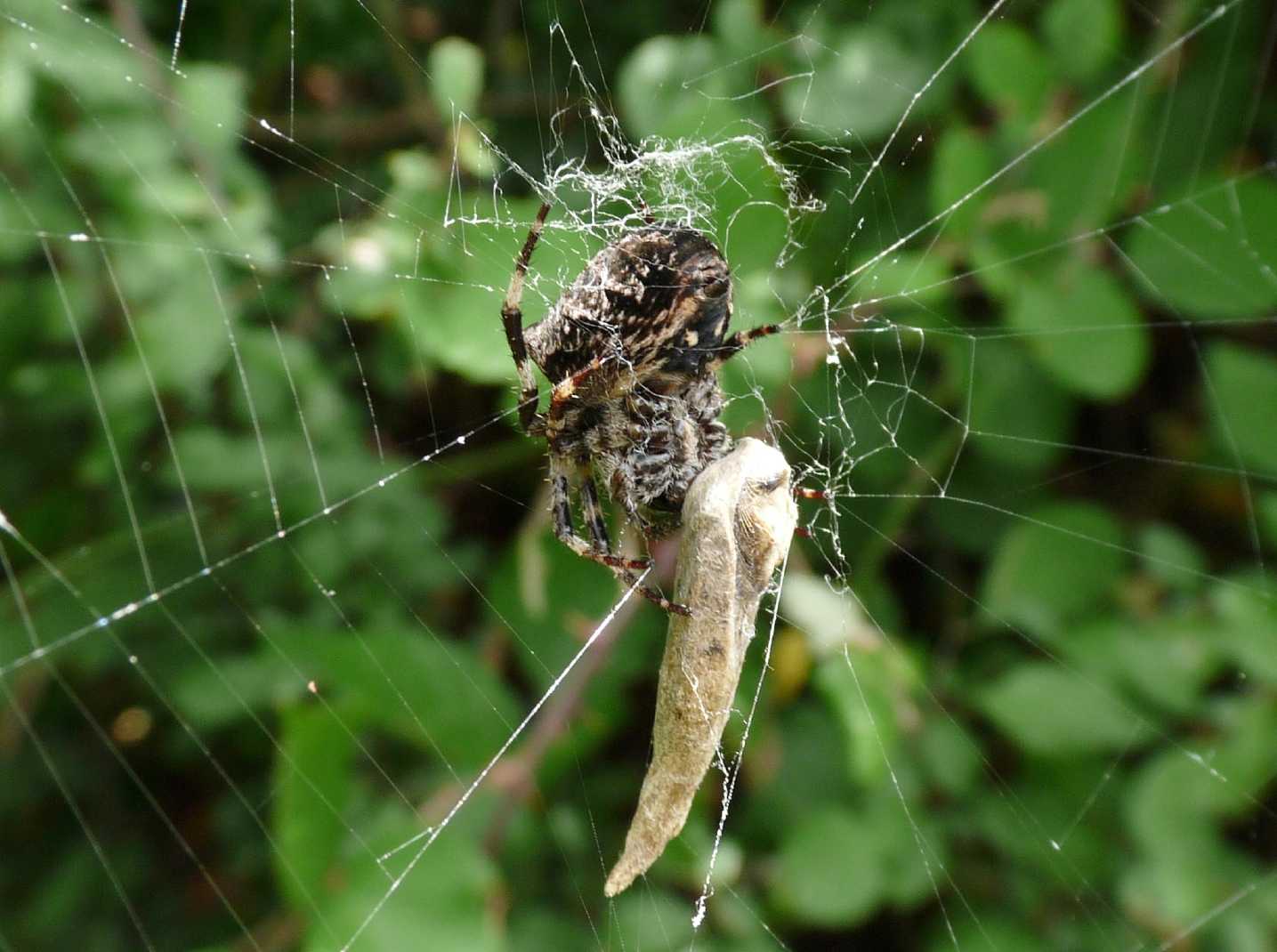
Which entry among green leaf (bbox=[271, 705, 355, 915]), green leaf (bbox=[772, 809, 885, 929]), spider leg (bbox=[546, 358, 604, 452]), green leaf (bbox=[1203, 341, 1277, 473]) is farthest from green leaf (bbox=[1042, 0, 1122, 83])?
green leaf (bbox=[271, 705, 355, 915])

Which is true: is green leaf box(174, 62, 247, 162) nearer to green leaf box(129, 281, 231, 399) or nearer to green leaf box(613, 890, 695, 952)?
green leaf box(129, 281, 231, 399)

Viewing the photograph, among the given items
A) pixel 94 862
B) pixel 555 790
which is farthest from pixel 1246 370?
pixel 94 862

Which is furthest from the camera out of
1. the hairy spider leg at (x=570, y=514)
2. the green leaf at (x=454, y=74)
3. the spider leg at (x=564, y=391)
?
the green leaf at (x=454, y=74)

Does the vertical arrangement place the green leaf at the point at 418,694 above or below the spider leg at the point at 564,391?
below

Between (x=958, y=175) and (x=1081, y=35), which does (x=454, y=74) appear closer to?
(x=958, y=175)

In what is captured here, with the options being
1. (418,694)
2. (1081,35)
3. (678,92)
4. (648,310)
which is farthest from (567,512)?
(1081,35)

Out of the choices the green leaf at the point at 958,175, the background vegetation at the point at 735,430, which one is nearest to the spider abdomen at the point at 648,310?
the background vegetation at the point at 735,430

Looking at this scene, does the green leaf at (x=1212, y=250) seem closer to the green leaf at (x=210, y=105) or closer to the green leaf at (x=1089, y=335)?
the green leaf at (x=1089, y=335)
